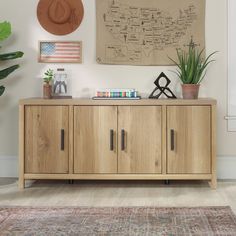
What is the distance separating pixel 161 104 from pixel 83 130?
64cm

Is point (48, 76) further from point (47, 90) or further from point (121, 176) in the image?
point (121, 176)

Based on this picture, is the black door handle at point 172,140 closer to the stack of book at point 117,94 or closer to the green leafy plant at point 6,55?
the stack of book at point 117,94

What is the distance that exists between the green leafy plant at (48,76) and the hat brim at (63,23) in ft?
1.12

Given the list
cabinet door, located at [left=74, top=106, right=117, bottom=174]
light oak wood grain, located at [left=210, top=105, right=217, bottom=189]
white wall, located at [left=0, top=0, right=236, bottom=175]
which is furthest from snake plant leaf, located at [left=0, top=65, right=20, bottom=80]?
light oak wood grain, located at [left=210, top=105, right=217, bottom=189]

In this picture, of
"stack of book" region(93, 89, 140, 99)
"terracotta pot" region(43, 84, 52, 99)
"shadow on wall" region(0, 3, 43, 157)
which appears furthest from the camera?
"shadow on wall" region(0, 3, 43, 157)

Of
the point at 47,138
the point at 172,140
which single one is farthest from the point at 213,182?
the point at 47,138

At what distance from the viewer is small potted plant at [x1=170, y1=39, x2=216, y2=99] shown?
388 centimetres

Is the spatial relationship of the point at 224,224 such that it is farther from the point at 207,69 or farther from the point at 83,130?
the point at 207,69

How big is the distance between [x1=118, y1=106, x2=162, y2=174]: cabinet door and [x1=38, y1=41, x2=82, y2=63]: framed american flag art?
2.45 ft

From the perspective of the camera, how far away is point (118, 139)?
12.3ft

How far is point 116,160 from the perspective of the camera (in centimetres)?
374

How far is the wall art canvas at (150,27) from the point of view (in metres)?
4.08

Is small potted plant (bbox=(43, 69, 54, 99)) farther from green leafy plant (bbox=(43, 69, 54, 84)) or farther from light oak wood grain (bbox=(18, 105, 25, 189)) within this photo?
light oak wood grain (bbox=(18, 105, 25, 189))

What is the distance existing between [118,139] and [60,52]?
980 millimetres
